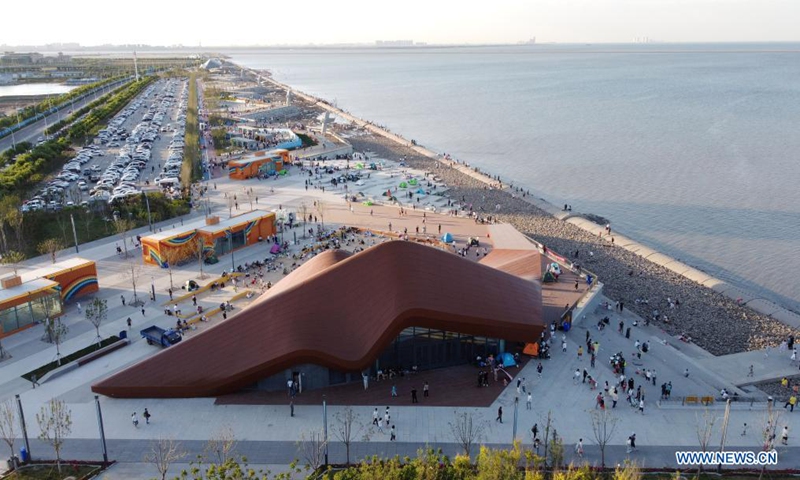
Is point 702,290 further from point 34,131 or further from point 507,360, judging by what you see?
point 34,131

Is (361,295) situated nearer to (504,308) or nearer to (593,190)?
(504,308)

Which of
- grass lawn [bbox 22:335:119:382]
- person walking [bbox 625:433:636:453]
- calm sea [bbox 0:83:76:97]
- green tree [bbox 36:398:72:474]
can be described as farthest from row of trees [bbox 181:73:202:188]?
calm sea [bbox 0:83:76:97]

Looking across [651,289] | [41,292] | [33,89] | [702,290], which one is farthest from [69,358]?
[33,89]

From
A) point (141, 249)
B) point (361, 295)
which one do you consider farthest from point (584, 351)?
point (141, 249)

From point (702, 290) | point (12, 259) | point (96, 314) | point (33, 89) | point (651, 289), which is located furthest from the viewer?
point (33, 89)

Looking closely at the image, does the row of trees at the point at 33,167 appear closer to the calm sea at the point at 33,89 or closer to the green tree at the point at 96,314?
the green tree at the point at 96,314

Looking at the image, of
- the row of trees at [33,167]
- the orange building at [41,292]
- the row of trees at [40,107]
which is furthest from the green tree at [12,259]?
the row of trees at [40,107]
